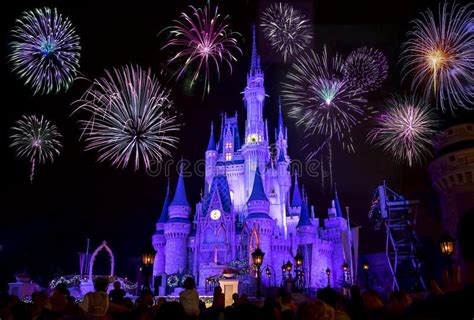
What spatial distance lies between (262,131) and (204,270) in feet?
86.0

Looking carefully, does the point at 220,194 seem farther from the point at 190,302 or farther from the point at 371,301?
the point at 371,301

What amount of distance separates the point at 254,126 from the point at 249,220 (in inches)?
708

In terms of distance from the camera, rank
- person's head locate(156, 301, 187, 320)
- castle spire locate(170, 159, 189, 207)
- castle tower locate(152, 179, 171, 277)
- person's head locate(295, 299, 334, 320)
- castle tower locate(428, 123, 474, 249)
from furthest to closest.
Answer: castle spire locate(170, 159, 189, 207), castle tower locate(152, 179, 171, 277), castle tower locate(428, 123, 474, 249), person's head locate(295, 299, 334, 320), person's head locate(156, 301, 187, 320)

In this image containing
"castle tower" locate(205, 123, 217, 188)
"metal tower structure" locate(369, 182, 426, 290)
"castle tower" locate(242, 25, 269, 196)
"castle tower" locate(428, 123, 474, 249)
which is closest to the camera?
"castle tower" locate(428, 123, 474, 249)

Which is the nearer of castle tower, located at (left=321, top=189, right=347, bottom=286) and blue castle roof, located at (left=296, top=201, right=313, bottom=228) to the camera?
blue castle roof, located at (left=296, top=201, right=313, bottom=228)

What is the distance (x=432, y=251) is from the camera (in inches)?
1655

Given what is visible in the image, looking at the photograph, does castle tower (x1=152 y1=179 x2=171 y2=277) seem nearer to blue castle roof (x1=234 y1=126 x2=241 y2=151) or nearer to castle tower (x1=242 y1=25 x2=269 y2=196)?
castle tower (x1=242 y1=25 x2=269 y2=196)

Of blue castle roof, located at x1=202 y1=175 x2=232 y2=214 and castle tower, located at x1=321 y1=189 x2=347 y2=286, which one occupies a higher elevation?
blue castle roof, located at x1=202 y1=175 x2=232 y2=214

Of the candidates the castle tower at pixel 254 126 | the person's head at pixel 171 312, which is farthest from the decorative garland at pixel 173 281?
the person's head at pixel 171 312

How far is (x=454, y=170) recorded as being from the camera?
103ft

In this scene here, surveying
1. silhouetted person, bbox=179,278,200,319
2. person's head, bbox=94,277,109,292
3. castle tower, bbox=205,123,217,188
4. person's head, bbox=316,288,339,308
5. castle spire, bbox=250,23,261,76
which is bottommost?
silhouetted person, bbox=179,278,200,319

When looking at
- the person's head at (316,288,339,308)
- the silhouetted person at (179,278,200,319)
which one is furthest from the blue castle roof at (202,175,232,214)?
the person's head at (316,288,339,308)

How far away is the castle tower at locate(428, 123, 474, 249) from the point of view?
102 ft

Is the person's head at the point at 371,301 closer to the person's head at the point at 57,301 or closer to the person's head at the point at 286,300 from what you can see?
the person's head at the point at 286,300
